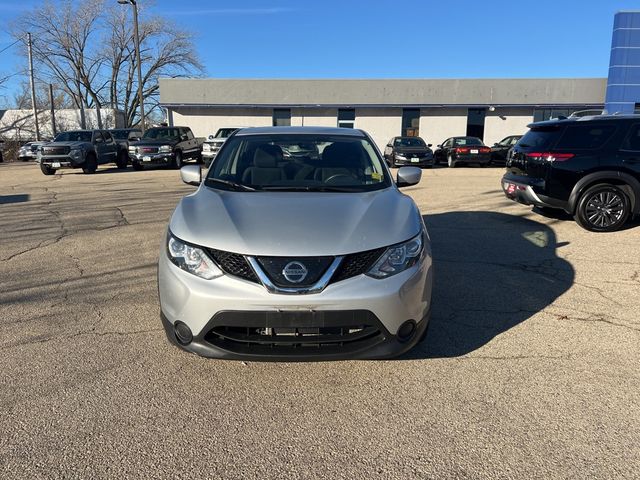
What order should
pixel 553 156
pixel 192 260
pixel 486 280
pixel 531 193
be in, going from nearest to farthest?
pixel 192 260
pixel 486 280
pixel 553 156
pixel 531 193

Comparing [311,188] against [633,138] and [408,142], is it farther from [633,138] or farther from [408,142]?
[408,142]

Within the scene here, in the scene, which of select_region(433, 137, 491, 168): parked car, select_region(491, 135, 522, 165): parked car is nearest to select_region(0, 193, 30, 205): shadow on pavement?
select_region(433, 137, 491, 168): parked car

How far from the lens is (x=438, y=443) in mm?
2582

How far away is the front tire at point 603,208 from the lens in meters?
7.46

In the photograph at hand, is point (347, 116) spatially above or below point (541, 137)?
above

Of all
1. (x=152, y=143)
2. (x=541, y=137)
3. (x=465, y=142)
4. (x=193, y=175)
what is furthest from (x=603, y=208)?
(x=152, y=143)

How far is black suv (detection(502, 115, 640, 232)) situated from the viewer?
24.2ft

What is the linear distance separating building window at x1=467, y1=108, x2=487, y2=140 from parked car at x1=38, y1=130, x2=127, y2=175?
2121 cm

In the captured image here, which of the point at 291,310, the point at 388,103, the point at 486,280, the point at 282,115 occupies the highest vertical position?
the point at 388,103

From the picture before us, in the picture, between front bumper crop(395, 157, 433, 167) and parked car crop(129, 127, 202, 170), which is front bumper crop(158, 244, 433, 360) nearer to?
parked car crop(129, 127, 202, 170)

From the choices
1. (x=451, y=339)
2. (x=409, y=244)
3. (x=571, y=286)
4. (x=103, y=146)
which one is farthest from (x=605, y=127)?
(x=103, y=146)

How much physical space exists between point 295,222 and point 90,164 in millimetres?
18991

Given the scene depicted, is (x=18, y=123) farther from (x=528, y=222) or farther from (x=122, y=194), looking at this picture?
(x=528, y=222)

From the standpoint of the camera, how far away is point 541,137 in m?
7.81
